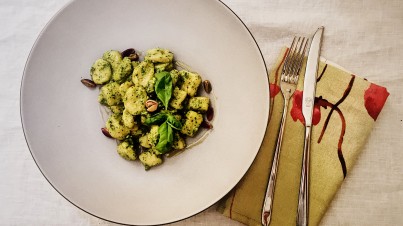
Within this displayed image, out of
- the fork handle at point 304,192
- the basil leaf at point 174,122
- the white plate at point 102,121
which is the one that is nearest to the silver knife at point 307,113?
the fork handle at point 304,192

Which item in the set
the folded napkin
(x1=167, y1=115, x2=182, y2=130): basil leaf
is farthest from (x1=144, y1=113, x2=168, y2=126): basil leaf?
the folded napkin

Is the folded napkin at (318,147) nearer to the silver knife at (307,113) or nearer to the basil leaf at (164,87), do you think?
the silver knife at (307,113)

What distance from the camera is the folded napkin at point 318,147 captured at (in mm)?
1030

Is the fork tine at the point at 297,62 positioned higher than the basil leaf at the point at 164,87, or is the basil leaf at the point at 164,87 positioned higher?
the fork tine at the point at 297,62

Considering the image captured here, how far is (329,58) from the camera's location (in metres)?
1.10

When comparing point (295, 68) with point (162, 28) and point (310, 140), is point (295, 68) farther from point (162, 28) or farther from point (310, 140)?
point (162, 28)

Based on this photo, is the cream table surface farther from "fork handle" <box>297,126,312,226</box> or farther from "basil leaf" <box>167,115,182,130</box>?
"basil leaf" <box>167,115,182,130</box>

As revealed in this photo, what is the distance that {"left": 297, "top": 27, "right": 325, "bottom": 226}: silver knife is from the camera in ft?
3.32

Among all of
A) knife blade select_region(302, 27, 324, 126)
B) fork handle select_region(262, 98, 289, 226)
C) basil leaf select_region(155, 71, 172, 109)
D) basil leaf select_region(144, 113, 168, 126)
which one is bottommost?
fork handle select_region(262, 98, 289, 226)

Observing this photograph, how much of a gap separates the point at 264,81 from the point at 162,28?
289 millimetres

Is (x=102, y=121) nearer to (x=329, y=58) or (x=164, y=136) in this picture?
(x=164, y=136)

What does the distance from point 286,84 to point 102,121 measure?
46 cm

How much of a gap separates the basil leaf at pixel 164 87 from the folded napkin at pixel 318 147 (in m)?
0.26

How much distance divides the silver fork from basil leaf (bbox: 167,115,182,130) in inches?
9.8
